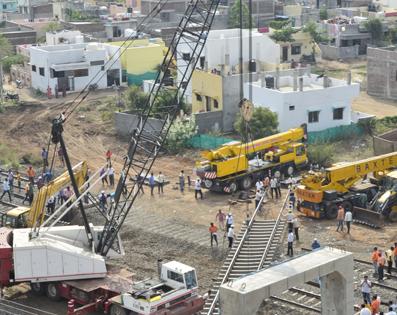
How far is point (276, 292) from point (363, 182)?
Answer: 1784cm

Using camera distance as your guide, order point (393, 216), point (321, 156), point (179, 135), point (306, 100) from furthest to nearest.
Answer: point (306, 100) → point (179, 135) → point (321, 156) → point (393, 216)

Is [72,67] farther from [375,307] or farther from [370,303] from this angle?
[375,307]

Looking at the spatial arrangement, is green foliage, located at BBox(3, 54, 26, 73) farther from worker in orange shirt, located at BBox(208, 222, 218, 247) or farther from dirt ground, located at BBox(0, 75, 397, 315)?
worker in orange shirt, located at BBox(208, 222, 218, 247)

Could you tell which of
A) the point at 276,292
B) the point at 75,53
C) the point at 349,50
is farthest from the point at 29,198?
the point at 349,50

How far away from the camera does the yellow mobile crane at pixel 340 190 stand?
37344mm

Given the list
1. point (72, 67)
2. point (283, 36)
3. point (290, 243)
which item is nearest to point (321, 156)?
point (290, 243)

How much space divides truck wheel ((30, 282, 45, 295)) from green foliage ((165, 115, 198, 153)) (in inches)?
765

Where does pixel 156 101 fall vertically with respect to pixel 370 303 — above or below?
above

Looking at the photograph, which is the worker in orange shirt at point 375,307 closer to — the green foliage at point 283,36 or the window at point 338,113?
the window at point 338,113

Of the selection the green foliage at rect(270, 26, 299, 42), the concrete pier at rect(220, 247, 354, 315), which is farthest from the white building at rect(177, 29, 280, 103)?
the concrete pier at rect(220, 247, 354, 315)

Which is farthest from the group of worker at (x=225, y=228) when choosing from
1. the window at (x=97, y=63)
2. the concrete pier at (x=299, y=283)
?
the window at (x=97, y=63)

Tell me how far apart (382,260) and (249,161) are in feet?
43.9

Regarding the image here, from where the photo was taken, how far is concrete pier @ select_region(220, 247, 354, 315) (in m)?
22.0

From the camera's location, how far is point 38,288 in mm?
30484
